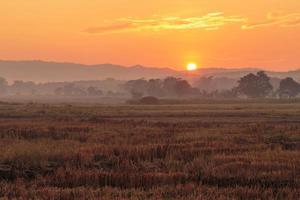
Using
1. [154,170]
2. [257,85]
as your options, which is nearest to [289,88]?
[257,85]

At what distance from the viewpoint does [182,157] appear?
74.4ft

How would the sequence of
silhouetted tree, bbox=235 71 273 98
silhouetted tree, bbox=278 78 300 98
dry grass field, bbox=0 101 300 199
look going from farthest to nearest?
1. silhouetted tree, bbox=235 71 273 98
2. silhouetted tree, bbox=278 78 300 98
3. dry grass field, bbox=0 101 300 199

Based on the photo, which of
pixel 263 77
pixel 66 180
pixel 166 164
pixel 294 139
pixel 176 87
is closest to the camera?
pixel 66 180

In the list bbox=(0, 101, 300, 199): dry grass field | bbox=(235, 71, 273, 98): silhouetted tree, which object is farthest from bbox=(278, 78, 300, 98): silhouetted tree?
bbox=(0, 101, 300, 199): dry grass field

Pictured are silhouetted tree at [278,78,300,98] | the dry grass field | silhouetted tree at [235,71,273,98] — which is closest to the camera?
the dry grass field

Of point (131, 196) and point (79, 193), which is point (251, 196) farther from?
point (79, 193)

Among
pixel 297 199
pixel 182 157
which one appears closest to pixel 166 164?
pixel 182 157

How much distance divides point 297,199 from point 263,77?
5856 inches

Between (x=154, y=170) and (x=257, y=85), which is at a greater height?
(x=257, y=85)

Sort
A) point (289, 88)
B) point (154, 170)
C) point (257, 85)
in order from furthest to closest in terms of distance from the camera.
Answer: point (257, 85) → point (289, 88) → point (154, 170)

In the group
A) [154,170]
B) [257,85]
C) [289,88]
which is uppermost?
[257,85]

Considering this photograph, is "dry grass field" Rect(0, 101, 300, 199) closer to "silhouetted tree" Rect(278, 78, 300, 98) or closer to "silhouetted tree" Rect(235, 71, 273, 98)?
"silhouetted tree" Rect(278, 78, 300, 98)

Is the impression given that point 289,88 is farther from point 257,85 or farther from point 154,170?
point 154,170

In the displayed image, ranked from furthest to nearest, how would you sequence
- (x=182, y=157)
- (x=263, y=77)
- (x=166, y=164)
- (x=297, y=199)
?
(x=263, y=77) < (x=182, y=157) < (x=166, y=164) < (x=297, y=199)
